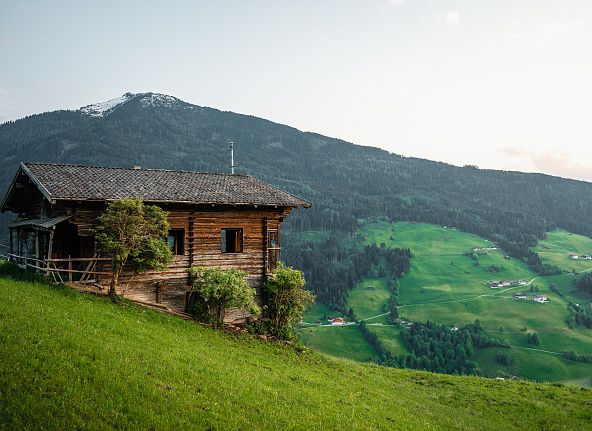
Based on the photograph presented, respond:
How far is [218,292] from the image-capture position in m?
27.7

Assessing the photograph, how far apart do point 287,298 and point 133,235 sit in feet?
37.4

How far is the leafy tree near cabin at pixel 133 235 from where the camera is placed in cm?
2472

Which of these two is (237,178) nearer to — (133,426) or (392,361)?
(133,426)

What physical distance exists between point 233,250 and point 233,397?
1967 cm

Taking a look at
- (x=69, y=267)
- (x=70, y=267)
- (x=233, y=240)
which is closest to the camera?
(x=69, y=267)

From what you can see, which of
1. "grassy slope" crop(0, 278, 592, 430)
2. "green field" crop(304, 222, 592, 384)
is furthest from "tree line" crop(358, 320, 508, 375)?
"grassy slope" crop(0, 278, 592, 430)

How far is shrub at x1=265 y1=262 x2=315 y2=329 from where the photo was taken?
102 feet

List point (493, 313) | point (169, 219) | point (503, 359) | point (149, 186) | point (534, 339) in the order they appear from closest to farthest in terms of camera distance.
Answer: point (169, 219), point (149, 186), point (503, 359), point (534, 339), point (493, 313)

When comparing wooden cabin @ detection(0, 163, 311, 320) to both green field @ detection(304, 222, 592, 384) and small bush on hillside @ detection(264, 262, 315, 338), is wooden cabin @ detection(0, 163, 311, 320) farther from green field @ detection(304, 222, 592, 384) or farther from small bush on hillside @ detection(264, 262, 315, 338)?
green field @ detection(304, 222, 592, 384)

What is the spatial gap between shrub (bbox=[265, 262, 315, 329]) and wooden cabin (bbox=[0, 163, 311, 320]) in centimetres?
179

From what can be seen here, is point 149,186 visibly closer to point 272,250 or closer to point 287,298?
point 272,250

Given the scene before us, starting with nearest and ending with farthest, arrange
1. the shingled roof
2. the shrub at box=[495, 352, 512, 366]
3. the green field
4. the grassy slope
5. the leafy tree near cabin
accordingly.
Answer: the grassy slope → the leafy tree near cabin → the shingled roof → the green field → the shrub at box=[495, 352, 512, 366]

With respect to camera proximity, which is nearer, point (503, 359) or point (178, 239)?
point (178, 239)

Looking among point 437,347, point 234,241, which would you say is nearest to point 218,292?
point 234,241
